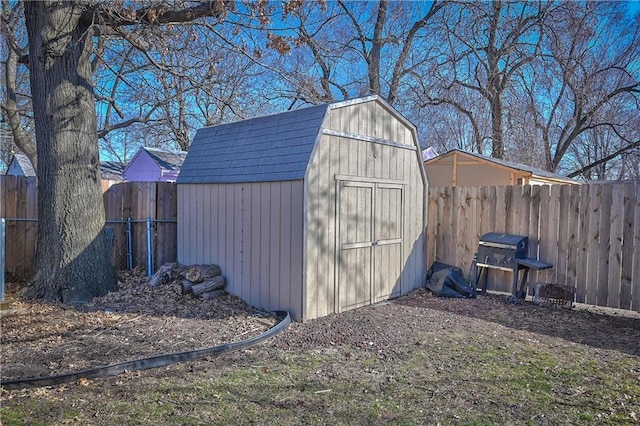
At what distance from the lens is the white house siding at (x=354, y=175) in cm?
530

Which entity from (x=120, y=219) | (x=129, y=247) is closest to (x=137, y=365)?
(x=129, y=247)

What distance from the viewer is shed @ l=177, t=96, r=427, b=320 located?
530 centimetres

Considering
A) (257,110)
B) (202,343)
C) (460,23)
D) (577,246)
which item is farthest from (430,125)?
(202,343)

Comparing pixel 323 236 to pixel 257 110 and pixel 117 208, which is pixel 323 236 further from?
pixel 257 110

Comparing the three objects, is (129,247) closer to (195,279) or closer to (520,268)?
(195,279)

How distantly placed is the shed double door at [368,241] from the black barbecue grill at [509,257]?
133cm

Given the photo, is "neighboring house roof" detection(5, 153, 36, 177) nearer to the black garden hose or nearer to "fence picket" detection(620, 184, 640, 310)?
the black garden hose

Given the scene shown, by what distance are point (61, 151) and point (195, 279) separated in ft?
7.64

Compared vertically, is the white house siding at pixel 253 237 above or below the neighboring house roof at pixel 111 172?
below

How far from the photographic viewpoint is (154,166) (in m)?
15.2

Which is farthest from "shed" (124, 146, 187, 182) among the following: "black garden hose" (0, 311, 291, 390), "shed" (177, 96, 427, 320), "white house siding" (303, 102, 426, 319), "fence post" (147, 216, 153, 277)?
"black garden hose" (0, 311, 291, 390)

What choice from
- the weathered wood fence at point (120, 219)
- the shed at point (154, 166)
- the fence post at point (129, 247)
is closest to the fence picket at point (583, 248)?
the weathered wood fence at point (120, 219)

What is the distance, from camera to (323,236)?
17.8 feet

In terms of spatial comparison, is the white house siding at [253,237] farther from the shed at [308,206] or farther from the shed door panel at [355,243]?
the shed door panel at [355,243]
